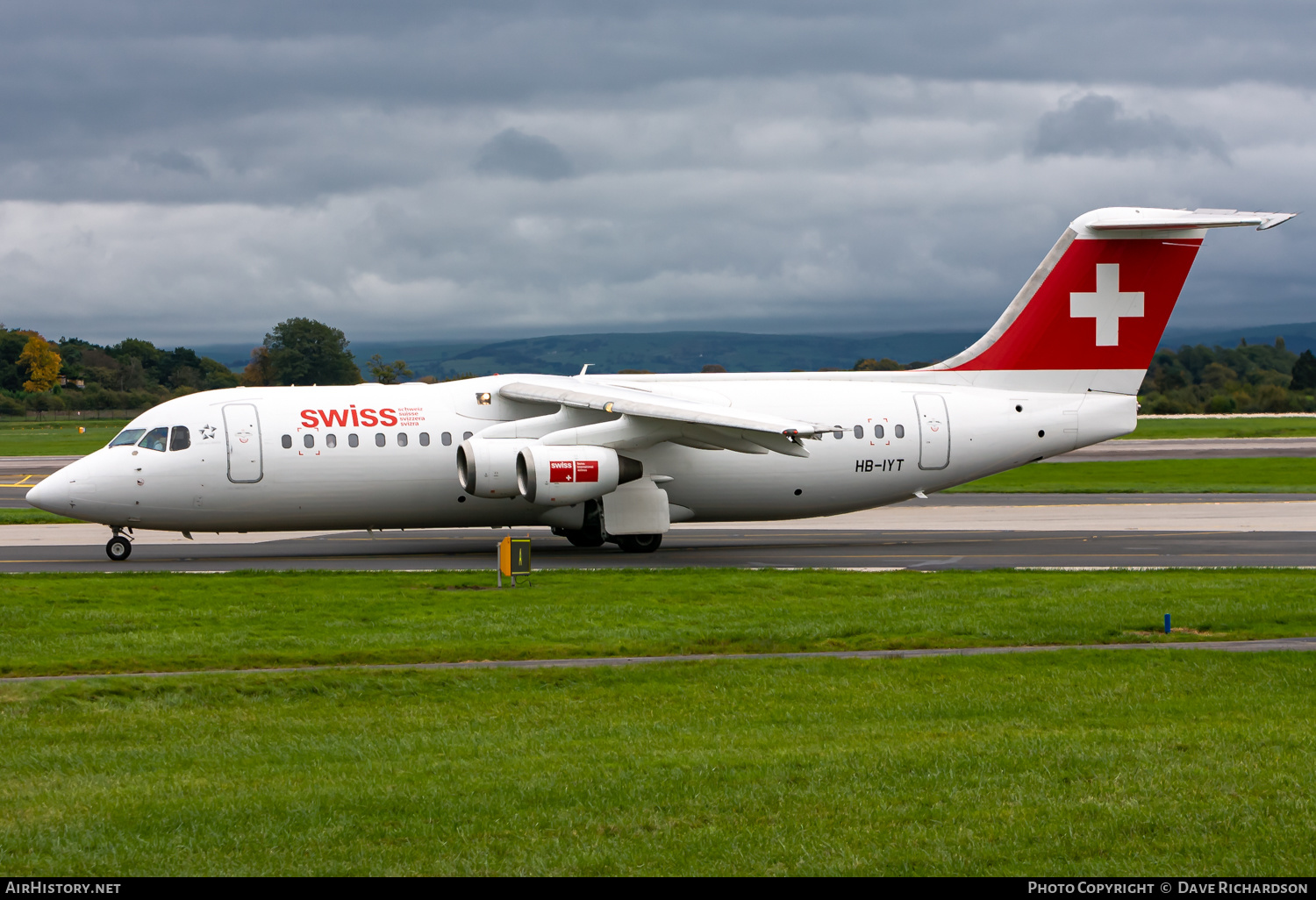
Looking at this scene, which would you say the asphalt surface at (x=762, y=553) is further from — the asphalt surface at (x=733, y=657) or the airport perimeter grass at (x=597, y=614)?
the asphalt surface at (x=733, y=657)

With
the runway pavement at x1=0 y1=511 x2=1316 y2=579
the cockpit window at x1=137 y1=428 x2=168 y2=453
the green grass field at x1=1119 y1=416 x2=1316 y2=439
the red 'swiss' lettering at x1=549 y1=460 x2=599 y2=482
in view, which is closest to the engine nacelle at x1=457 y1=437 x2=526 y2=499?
the red 'swiss' lettering at x1=549 y1=460 x2=599 y2=482

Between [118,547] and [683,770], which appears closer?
[683,770]

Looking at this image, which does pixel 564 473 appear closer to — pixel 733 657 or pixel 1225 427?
pixel 733 657

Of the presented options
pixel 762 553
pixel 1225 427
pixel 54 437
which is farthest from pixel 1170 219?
pixel 54 437

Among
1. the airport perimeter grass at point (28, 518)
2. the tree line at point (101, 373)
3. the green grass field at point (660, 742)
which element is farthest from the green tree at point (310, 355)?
the green grass field at point (660, 742)

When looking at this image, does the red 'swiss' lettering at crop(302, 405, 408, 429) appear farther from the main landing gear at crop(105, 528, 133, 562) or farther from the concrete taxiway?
the main landing gear at crop(105, 528, 133, 562)

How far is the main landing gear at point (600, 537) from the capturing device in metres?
29.9

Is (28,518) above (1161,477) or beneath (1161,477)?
above

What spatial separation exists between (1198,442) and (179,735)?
2813 inches

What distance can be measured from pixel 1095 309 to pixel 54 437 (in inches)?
3284

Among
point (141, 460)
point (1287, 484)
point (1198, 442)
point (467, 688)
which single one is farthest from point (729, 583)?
point (1198, 442)

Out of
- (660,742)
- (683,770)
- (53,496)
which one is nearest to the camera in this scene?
(683,770)

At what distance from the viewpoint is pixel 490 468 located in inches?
1091

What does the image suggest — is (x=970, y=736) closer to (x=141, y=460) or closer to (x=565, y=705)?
(x=565, y=705)
